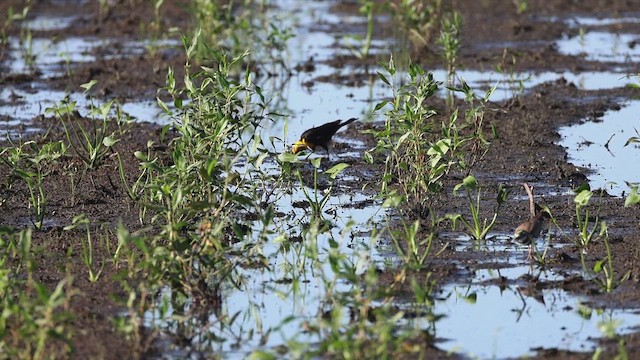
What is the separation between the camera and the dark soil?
253 inches

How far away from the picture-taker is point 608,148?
32.6 feet

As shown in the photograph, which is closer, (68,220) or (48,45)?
(68,220)

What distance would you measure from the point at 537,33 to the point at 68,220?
8531 mm

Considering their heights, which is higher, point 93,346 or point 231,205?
point 231,205

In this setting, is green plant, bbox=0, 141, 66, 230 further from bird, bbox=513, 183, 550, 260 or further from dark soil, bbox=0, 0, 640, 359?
bird, bbox=513, 183, 550, 260

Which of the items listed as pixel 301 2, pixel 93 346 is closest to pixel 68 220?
pixel 93 346

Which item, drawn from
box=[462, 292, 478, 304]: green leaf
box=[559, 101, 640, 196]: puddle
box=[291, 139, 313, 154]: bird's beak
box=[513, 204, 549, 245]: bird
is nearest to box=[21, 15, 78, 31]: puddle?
box=[291, 139, 313, 154]: bird's beak

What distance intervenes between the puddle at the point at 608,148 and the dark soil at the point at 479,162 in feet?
0.44

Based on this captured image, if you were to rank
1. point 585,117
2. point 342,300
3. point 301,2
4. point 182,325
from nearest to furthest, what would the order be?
1. point 342,300
2. point 182,325
3. point 585,117
4. point 301,2

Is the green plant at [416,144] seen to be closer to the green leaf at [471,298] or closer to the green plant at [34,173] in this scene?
the green leaf at [471,298]

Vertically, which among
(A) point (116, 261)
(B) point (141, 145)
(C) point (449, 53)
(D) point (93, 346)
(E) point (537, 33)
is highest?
(E) point (537, 33)

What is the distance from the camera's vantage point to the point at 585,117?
36.3ft

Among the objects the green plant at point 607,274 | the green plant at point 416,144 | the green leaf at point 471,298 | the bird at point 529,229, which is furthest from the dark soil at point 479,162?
the green plant at point 416,144

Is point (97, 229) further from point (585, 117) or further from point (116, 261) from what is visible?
point (585, 117)
